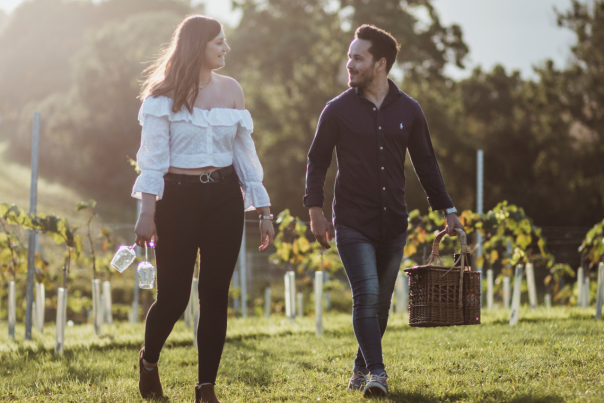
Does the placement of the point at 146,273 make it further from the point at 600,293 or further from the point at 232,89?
the point at 600,293

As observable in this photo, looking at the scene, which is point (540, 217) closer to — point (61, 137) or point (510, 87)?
point (510, 87)

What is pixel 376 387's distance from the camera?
294cm

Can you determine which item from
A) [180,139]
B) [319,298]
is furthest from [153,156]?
[319,298]

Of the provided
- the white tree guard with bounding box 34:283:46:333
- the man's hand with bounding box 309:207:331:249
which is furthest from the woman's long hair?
the white tree guard with bounding box 34:283:46:333

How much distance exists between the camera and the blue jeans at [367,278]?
10.0 ft

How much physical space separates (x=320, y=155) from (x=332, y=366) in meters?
1.29

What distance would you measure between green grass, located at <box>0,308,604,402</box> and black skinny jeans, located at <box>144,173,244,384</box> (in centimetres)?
35

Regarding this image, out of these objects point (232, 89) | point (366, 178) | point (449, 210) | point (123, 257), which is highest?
point (232, 89)

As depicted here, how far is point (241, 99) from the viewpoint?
3.10m

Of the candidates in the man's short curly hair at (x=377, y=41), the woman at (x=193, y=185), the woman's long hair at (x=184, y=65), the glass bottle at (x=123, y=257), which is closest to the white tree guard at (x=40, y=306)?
the glass bottle at (x=123, y=257)

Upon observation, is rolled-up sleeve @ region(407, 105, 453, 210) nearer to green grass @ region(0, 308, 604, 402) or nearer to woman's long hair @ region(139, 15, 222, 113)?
green grass @ region(0, 308, 604, 402)

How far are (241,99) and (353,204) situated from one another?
0.72 m

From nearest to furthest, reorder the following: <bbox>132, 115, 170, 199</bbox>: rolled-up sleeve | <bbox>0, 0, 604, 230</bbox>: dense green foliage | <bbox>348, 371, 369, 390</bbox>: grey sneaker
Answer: <bbox>132, 115, 170, 199</bbox>: rolled-up sleeve, <bbox>348, 371, 369, 390</bbox>: grey sneaker, <bbox>0, 0, 604, 230</bbox>: dense green foliage

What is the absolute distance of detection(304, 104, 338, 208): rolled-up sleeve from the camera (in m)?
3.21
